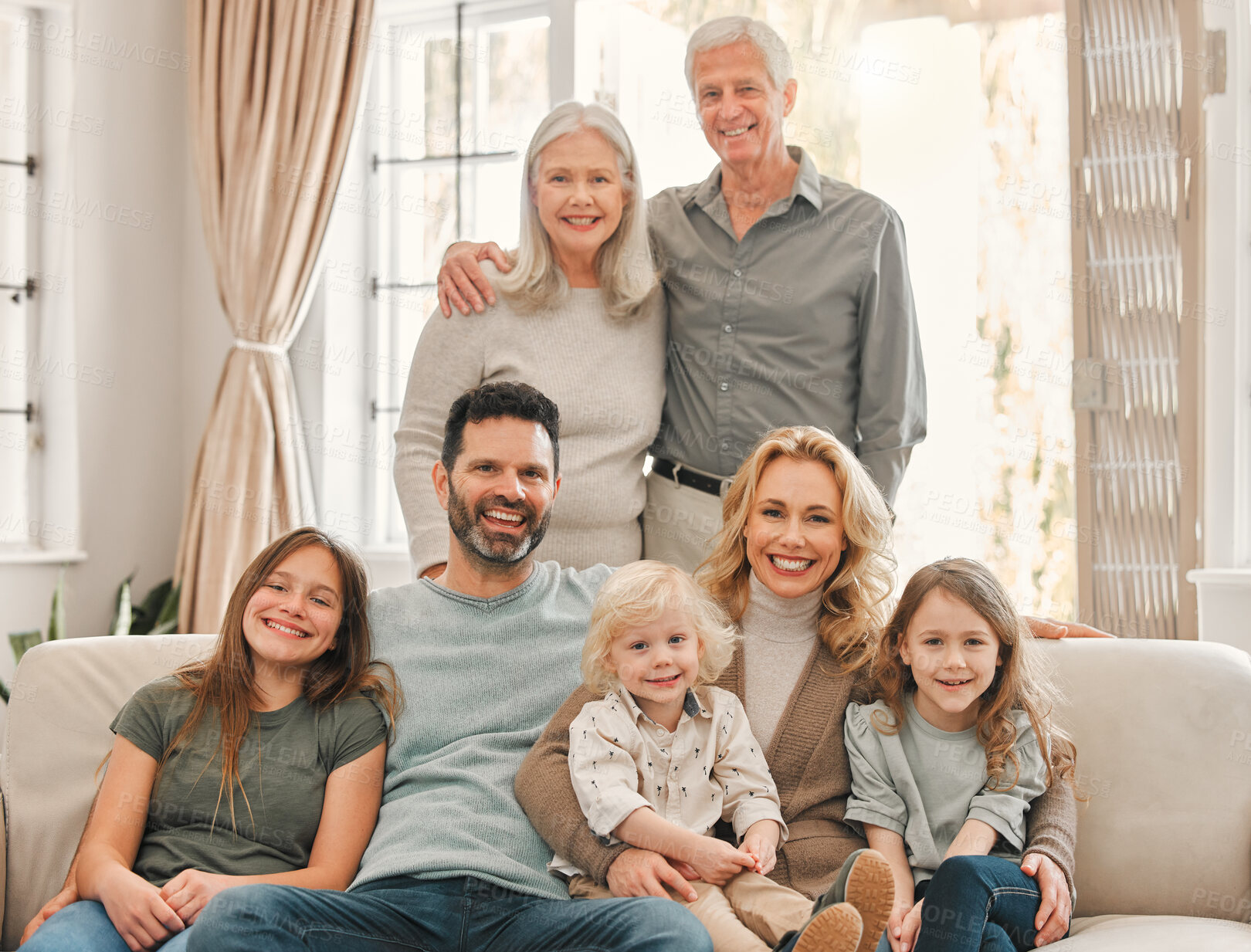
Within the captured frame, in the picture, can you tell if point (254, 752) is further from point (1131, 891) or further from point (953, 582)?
point (1131, 891)

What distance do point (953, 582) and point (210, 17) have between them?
355 centimetres

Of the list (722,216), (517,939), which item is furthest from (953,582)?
(722,216)

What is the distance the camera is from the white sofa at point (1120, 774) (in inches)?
73.7

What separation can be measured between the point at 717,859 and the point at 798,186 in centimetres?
147

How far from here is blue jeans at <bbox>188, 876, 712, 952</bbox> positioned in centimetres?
150

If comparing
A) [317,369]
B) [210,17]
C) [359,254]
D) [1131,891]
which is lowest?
[1131,891]

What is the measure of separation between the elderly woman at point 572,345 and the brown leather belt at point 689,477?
12 centimetres

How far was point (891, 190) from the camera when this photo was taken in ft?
11.4

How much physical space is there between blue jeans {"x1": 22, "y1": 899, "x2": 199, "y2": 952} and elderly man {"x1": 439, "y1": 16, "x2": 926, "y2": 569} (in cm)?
131

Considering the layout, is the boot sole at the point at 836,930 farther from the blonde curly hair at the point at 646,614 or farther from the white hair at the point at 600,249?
the white hair at the point at 600,249

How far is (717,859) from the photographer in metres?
1.64

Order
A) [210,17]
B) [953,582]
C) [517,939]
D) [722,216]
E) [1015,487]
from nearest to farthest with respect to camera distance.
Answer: [517,939] → [953,582] → [722,216] → [1015,487] → [210,17]

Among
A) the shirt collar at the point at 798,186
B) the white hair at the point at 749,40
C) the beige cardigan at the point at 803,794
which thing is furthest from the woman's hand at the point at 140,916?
the white hair at the point at 749,40

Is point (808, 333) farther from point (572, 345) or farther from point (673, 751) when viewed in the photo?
point (673, 751)
